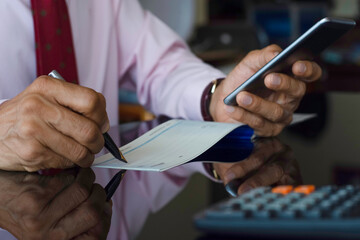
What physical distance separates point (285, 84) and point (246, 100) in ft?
0.27

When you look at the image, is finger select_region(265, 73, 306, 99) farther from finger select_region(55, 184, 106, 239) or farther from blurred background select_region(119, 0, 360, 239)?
finger select_region(55, 184, 106, 239)

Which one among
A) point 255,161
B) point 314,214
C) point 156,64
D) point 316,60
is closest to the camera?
point 314,214

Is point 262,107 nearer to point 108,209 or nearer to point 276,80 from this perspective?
point 276,80

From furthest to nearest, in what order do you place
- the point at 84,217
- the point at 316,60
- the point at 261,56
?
1. the point at 316,60
2. the point at 261,56
3. the point at 84,217

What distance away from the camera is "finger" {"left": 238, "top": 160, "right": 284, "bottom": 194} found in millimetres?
637

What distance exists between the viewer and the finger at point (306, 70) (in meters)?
0.99

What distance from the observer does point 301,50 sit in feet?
2.97

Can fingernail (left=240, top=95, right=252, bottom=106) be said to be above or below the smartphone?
below

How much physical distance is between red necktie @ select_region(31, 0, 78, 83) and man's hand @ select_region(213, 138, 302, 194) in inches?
16.0

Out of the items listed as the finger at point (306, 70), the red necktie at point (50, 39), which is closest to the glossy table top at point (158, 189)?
the finger at point (306, 70)

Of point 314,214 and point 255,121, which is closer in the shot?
point 314,214

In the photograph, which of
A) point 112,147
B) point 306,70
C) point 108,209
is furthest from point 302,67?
point 108,209

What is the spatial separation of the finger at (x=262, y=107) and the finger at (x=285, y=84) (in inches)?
1.1

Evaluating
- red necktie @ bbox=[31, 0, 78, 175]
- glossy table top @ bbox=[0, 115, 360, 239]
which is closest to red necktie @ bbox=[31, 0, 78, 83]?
red necktie @ bbox=[31, 0, 78, 175]
